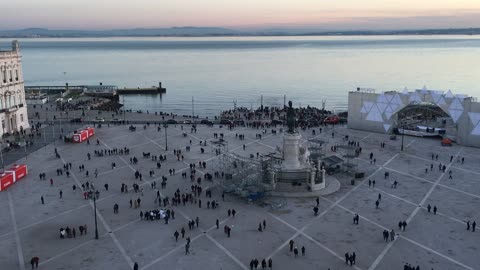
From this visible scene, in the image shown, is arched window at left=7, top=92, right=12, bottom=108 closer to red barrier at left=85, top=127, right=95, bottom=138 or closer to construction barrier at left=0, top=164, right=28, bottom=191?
red barrier at left=85, top=127, right=95, bottom=138

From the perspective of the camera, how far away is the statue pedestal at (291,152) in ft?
118

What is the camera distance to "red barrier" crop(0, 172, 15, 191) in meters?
35.1

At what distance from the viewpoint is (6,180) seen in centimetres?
3572

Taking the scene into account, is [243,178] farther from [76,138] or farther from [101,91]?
[101,91]

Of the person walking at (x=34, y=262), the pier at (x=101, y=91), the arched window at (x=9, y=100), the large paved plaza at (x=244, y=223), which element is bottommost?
the pier at (x=101, y=91)

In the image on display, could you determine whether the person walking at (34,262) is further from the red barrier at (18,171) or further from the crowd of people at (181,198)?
the red barrier at (18,171)

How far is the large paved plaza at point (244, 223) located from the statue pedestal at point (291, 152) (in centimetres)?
347

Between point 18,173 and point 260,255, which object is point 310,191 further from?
point 18,173

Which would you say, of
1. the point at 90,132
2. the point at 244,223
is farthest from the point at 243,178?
the point at 90,132

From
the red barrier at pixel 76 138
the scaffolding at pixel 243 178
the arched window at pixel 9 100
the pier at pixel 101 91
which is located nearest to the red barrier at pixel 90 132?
the red barrier at pixel 76 138

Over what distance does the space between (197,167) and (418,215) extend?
61.7ft

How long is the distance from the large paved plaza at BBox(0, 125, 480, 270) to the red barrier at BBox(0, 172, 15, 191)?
0.53 m

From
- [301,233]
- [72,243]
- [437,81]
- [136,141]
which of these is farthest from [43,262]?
[437,81]

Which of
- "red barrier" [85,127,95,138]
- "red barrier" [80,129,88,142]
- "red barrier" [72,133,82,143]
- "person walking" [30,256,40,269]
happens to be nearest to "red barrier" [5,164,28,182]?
"red barrier" [72,133,82,143]
